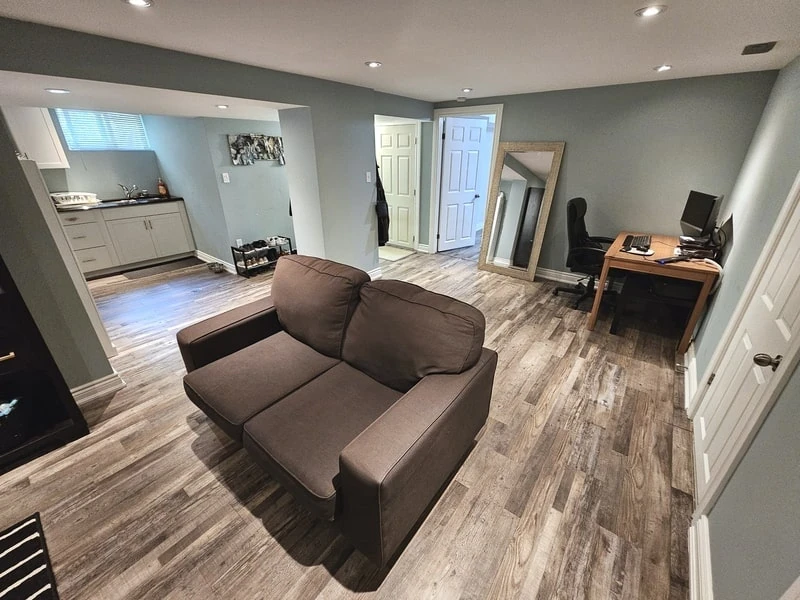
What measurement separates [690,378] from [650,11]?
2.24m

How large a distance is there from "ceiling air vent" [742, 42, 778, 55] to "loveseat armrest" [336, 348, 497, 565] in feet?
8.87

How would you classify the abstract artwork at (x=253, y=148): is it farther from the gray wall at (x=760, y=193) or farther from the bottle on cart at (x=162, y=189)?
the gray wall at (x=760, y=193)

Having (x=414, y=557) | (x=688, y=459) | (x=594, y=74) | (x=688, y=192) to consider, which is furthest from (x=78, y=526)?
(x=688, y=192)

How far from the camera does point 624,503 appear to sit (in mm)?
1516

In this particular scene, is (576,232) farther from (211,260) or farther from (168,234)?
(168,234)

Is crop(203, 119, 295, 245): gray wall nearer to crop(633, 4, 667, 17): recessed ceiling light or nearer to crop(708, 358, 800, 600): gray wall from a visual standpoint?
crop(633, 4, 667, 17): recessed ceiling light

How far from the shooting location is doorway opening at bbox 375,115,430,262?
4855mm

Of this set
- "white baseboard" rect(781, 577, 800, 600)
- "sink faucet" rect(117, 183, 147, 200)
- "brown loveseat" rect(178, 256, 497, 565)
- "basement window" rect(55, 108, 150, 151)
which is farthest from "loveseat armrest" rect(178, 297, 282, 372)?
"basement window" rect(55, 108, 150, 151)

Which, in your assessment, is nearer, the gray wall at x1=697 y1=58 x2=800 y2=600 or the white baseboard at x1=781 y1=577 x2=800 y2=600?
the white baseboard at x1=781 y1=577 x2=800 y2=600

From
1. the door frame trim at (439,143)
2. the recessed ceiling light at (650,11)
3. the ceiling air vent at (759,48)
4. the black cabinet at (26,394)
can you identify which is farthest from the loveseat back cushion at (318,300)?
the door frame trim at (439,143)

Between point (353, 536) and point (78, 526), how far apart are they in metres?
1.30

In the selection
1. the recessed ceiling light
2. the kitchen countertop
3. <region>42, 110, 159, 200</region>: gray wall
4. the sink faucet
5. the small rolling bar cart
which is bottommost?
the small rolling bar cart

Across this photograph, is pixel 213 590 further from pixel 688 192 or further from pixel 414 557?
pixel 688 192

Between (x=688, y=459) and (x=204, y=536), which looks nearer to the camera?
(x=204, y=536)
